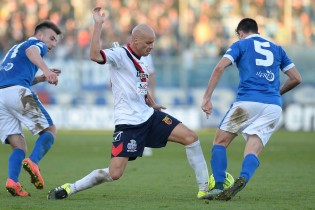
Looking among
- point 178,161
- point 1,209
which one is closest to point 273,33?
point 178,161

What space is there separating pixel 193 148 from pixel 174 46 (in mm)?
19280

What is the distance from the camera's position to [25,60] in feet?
34.0

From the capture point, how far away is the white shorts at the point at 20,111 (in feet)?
33.5

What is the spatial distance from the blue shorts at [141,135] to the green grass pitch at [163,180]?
24.2 inches

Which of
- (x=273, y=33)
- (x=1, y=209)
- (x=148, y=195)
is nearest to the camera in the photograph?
(x=1, y=209)

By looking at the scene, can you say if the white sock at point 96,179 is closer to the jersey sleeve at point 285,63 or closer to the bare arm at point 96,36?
the bare arm at point 96,36

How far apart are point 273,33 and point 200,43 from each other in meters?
2.73

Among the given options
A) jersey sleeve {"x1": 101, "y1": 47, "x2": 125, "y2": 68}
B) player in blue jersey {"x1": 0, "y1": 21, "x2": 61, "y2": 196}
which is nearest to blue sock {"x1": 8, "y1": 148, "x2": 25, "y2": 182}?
player in blue jersey {"x1": 0, "y1": 21, "x2": 61, "y2": 196}

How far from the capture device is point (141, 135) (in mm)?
9391

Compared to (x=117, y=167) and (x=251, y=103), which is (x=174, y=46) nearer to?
(x=251, y=103)

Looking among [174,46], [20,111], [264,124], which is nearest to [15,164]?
[20,111]

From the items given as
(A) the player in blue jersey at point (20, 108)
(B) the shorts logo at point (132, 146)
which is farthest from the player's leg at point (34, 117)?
(B) the shorts logo at point (132, 146)

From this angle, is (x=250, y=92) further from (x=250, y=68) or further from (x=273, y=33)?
(x=273, y=33)

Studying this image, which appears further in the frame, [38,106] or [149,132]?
[38,106]
